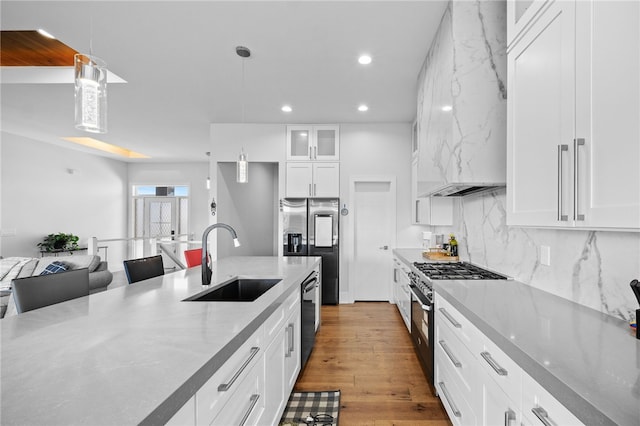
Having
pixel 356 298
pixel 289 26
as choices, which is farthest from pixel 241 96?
pixel 356 298

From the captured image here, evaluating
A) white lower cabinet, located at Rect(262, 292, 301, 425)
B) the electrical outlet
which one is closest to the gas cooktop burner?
the electrical outlet

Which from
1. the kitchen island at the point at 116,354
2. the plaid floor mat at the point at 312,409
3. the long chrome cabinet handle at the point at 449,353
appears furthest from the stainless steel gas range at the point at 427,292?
the kitchen island at the point at 116,354

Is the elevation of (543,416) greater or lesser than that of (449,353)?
greater

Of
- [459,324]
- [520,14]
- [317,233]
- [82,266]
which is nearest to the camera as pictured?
[520,14]

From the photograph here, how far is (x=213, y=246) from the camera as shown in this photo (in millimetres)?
5344

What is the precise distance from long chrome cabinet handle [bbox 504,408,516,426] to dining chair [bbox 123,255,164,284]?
2391mm

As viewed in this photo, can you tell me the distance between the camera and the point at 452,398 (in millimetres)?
1853

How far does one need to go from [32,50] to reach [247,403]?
4356 millimetres

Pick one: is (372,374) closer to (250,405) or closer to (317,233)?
(250,405)

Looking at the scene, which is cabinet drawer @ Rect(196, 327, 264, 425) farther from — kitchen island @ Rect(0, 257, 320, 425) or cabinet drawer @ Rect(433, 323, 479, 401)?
cabinet drawer @ Rect(433, 323, 479, 401)

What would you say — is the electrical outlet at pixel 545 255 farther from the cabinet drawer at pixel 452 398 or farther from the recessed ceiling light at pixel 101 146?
the recessed ceiling light at pixel 101 146

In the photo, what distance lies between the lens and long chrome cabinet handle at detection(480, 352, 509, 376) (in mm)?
1163

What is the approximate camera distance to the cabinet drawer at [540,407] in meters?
0.85

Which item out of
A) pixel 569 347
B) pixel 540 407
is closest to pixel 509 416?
pixel 540 407
